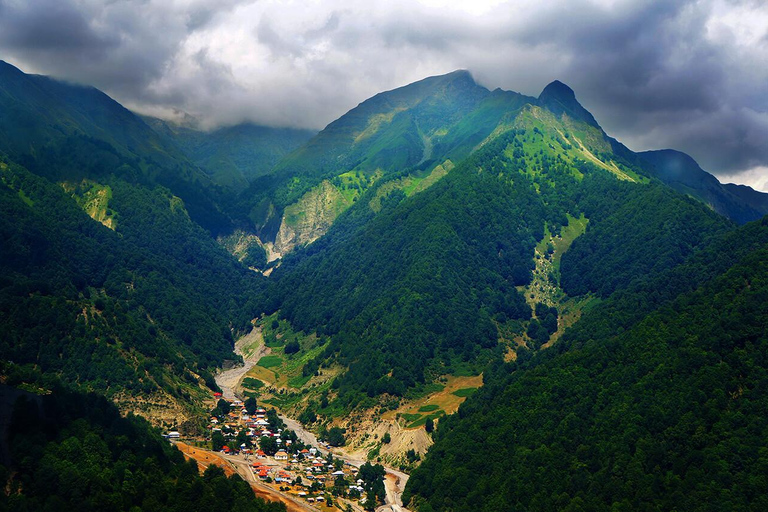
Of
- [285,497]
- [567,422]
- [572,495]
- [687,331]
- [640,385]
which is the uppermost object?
[687,331]

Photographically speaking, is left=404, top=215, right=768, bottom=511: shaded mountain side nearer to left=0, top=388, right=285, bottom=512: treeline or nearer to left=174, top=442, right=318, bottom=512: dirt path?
left=174, top=442, right=318, bottom=512: dirt path

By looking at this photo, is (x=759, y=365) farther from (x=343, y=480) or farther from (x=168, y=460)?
(x=168, y=460)

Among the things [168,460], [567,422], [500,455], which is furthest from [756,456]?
[168,460]

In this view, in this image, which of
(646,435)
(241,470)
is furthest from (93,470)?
(646,435)

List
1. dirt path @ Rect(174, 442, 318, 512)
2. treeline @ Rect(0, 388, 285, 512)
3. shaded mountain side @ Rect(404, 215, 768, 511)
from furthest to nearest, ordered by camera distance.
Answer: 1. dirt path @ Rect(174, 442, 318, 512)
2. shaded mountain side @ Rect(404, 215, 768, 511)
3. treeline @ Rect(0, 388, 285, 512)

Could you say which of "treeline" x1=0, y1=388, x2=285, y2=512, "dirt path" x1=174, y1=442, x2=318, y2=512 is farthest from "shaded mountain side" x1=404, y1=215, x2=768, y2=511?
"treeline" x1=0, y1=388, x2=285, y2=512

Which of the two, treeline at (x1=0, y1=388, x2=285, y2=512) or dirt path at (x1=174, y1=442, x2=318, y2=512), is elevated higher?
treeline at (x1=0, y1=388, x2=285, y2=512)
